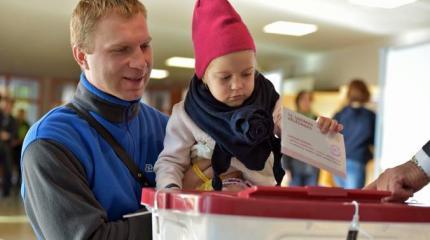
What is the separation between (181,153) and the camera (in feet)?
4.24

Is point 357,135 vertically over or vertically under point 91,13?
under

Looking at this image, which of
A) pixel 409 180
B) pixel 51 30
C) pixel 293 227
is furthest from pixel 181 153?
pixel 51 30

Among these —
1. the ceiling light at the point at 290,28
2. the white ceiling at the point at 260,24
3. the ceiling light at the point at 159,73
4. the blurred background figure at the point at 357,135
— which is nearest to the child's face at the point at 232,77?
the blurred background figure at the point at 357,135

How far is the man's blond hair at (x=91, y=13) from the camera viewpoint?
4.08 ft

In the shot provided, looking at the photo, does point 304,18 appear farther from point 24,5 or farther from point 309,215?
point 309,215

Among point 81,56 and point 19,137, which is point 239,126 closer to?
point 81,56

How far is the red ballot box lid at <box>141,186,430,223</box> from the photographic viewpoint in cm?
70

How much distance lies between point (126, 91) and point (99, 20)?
0.17 m

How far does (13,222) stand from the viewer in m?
5.85

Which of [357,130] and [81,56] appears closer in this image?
[81,56]

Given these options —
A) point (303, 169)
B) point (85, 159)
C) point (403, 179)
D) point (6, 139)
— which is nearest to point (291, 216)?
point (403, 179)

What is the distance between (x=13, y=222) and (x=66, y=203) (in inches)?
205

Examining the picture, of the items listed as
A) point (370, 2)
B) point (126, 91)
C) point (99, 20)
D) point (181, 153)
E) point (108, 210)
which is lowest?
point (108, 210)

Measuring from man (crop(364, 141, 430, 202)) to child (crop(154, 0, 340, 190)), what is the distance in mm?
251
